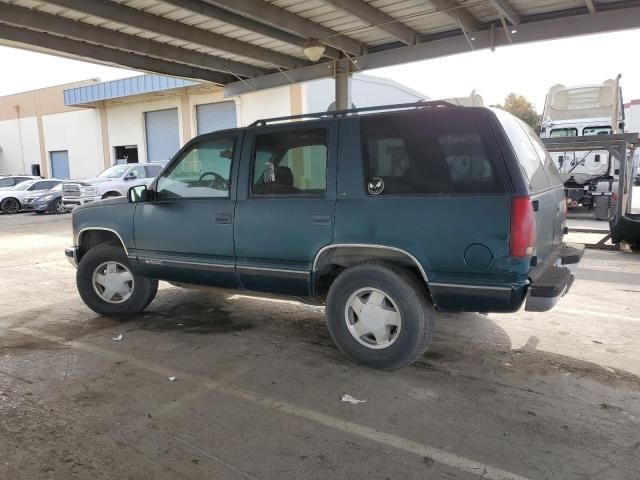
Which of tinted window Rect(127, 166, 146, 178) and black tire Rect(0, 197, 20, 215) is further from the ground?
tinted window Rect(127, 166, 146, 178)

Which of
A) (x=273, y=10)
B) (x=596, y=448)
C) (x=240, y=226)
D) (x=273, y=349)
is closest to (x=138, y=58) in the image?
(x=273, y=10)

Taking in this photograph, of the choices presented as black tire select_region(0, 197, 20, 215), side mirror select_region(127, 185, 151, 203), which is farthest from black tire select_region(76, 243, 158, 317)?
black tire select_region(0, 197, 20, 215)

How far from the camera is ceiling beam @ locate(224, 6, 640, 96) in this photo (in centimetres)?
750

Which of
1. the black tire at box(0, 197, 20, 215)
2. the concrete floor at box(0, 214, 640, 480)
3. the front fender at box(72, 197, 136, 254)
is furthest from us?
the black tire at box(0, 197, 20, 215)

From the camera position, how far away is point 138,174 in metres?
18.3

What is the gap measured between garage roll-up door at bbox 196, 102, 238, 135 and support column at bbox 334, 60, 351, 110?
11682 millimetres

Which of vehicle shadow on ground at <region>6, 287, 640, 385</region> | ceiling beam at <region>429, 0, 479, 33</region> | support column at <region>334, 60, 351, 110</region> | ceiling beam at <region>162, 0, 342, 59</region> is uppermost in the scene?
ceiling beam at <region>162, 0, 342, 59</region>

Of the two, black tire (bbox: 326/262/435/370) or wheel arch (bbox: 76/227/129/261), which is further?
wheel arch (bbox: 76/227/129/261)

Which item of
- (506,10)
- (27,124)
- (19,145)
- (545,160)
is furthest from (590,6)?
(19,145)

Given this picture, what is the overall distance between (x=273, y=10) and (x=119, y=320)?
542 cm

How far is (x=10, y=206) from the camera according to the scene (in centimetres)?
2083

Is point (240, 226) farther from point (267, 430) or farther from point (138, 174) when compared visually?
point (138, 174)

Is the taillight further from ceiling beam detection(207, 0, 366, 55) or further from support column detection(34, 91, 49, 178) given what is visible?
support column detection(34, 91, 49, 178)

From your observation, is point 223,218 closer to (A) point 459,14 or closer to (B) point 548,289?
(B) point 548,289
